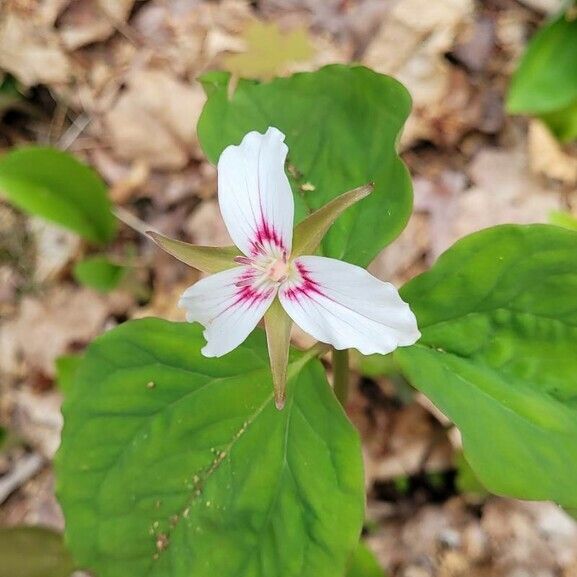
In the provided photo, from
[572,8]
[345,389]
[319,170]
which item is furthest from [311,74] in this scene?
[572,8]

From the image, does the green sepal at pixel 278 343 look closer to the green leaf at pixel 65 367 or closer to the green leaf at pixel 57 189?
the green leaf at pixel 65 367

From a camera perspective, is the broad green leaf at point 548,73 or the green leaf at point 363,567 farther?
the broad green leaf at point 548,73

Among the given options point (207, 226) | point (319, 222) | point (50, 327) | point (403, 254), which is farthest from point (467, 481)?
point (50, 327)

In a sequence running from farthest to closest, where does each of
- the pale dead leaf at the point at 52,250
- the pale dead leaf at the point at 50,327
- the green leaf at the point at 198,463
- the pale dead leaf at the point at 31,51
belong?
the pale dead leaf at the point at 31,51 → the pale dead leaf at the point at 52,250 → the pale dead leaf at the point at 50,327 → the green leaf at the point at 198,463

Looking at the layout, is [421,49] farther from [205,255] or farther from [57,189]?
[205,255]

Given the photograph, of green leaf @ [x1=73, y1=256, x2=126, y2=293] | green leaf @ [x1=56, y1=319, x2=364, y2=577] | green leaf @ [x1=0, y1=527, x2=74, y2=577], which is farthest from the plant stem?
green leaf @ [x1=73, y1=256, x2=126, y2=293]

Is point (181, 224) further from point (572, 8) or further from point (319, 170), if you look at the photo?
point (572, 8)

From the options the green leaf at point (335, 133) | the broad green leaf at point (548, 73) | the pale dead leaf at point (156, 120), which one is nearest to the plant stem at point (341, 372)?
the green leaf at point (335, 133)

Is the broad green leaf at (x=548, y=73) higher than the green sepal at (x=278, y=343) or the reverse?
the reverse
